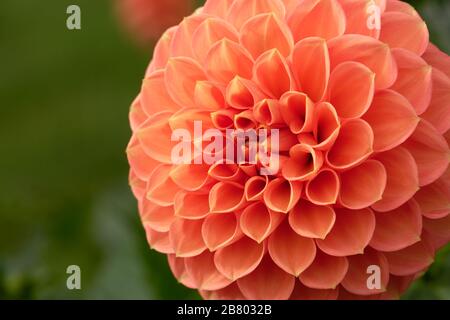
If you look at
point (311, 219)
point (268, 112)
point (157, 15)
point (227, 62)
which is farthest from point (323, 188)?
point (157, 15)

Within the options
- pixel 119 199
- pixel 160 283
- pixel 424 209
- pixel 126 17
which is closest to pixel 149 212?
pixel 160 283

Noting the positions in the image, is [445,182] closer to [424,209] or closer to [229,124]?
[424,209]

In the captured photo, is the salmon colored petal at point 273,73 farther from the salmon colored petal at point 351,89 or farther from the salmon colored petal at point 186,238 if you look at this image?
the salmon colored petal at point 186,238

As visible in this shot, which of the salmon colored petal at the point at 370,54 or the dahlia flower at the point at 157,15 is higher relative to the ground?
the salmon colored petal at the point at 370,54

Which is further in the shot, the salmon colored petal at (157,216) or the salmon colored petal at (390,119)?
the salmon colored petal at (157,216)

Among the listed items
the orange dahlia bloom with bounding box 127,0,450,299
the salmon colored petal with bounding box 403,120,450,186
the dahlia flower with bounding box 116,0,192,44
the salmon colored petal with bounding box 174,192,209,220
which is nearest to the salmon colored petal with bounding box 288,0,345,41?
the orange dahlia bloom with bounding box 127,0,450,299

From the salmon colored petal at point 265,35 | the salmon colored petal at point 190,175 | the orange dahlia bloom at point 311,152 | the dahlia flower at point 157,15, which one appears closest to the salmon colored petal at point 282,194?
the orange dahlia bloom at point 311,152

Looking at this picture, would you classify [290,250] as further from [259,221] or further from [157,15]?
[157,15]
